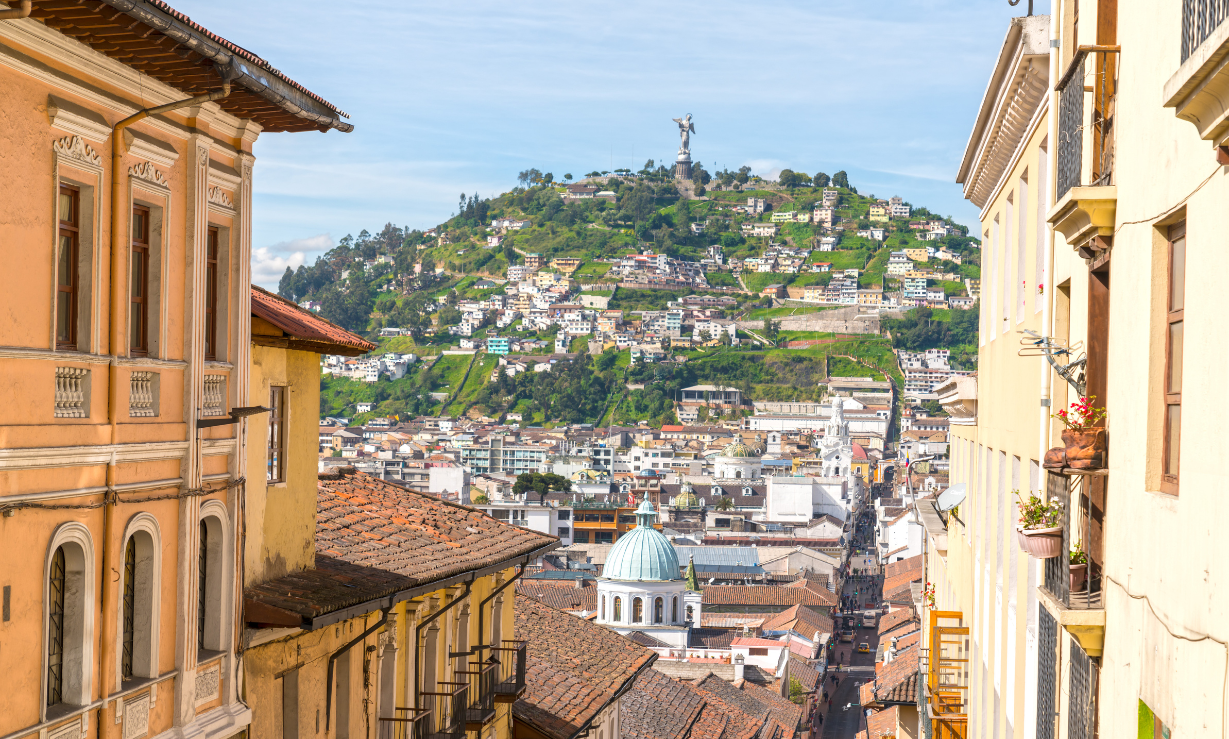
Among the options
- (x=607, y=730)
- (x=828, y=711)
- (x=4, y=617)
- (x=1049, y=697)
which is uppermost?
(x=4, y=617)

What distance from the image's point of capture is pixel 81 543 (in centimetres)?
823

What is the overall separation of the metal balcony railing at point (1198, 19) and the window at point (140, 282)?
6284 mm

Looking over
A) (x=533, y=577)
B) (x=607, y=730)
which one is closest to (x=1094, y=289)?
(x=607, y=730)

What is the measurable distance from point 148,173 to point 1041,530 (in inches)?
237

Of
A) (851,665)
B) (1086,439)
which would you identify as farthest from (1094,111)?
(851,665)

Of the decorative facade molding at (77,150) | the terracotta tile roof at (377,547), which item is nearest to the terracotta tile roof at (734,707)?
the terracotta tile roof at (377,547)

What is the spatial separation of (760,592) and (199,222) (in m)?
93.1

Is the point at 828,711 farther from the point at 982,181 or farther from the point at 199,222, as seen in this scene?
the point at 199,222

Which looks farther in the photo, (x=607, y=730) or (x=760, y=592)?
(x=760, y=592)

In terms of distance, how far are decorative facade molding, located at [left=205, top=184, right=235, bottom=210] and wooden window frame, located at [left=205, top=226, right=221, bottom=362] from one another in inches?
7.6

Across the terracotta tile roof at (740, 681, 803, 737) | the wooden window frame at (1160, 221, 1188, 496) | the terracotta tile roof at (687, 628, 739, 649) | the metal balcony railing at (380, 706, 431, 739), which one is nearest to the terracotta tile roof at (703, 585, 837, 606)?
the terracotta tile roof at (687, 628, 739, 649)

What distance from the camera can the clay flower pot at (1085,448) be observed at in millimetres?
7680

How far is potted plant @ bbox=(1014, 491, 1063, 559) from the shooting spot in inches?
339

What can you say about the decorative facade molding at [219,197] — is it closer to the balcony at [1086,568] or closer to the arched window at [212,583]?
the arched window at [212,583]
